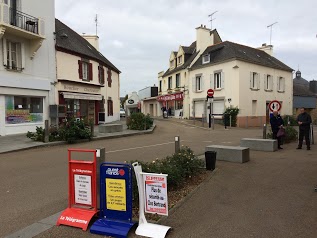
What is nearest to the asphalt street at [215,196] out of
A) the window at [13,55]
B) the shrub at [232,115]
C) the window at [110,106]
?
the window at [13,55]

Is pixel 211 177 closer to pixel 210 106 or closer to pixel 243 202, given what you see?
pixel 243 202

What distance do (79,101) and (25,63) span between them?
624 centimetres

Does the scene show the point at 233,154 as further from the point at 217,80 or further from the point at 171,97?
the point at 171,97

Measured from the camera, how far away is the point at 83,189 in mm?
4574

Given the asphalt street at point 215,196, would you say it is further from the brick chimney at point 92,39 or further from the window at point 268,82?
the brick chimney at point 92,39

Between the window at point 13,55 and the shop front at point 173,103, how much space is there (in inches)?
819

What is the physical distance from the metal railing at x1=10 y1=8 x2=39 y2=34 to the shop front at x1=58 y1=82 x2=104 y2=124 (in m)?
4.37

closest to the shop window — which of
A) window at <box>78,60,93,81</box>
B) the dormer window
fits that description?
window at <box>78,60,93,81</box>

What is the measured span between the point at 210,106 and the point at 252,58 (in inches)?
257

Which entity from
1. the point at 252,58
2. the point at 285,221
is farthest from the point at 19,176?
the point at 252,58

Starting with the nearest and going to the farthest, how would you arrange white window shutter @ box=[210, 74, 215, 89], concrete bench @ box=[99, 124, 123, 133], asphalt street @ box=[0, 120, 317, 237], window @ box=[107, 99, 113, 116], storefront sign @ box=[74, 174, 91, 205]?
asphalt street @ box=[0, 120, 317, 237], storefront sign @ box=[74, 174, 91, 205], concrete bench @ box=[99, 124, 123, 133], window @ box=[107, 99, 113, 116], white window shutter @ box=[210, 74, 215, 89]

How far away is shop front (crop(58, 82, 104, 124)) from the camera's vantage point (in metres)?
21.2

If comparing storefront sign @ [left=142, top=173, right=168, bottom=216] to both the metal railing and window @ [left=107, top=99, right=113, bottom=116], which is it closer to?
the metal railing

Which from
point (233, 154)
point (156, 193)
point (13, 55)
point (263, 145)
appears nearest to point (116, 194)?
point (156, 193)
